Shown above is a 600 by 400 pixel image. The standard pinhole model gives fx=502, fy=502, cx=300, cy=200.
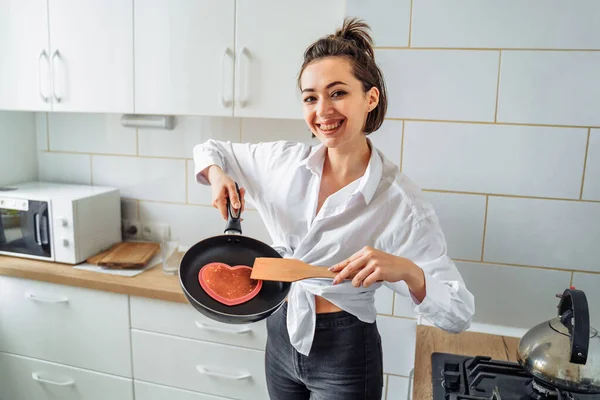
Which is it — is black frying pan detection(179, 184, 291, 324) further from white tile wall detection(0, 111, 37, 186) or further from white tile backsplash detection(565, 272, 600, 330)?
white tile wall detection(0, 111, 37, 186)

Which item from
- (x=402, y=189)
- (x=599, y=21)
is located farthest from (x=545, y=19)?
(x=402, y=189)

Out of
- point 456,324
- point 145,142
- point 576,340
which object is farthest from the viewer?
point 145,142

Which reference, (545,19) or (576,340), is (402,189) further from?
(545,19)

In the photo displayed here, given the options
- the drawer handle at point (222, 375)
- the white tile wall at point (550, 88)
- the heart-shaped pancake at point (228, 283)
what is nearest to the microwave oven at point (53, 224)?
the drawer handle at point (222, 375)

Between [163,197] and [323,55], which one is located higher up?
[323,55]

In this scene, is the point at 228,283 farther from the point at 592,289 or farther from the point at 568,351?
the point at 592,289

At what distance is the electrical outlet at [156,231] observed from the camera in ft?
6.72

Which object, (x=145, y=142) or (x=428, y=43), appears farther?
(x=145, y=142)

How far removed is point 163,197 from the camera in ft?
6.68

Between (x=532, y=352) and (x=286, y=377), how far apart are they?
534 millimetres

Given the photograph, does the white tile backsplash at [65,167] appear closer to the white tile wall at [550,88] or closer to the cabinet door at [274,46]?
the cabinet door at [274,46]

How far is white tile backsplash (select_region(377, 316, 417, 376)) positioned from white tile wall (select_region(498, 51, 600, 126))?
2.16 ft

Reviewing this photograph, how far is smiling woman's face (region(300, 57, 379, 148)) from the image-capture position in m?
1.00

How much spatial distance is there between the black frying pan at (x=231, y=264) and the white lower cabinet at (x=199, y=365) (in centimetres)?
65
